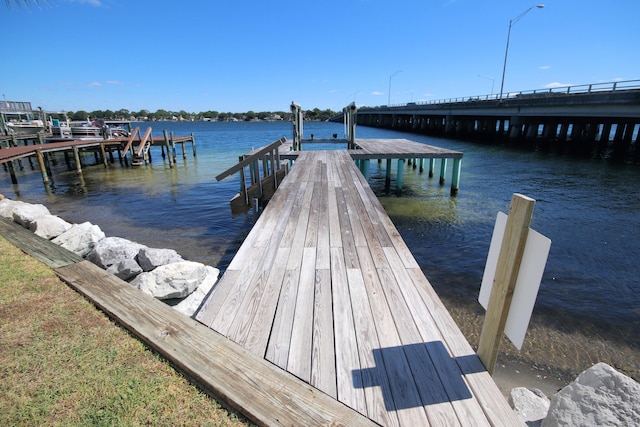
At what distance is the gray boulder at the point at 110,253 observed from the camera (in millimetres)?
5969

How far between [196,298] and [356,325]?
3.34 metres

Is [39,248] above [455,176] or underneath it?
above

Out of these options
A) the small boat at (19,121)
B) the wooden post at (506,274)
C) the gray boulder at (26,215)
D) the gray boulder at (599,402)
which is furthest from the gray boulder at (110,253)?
the small boat at (19,121)

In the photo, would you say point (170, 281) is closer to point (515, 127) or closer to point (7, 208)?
point (7, 208)

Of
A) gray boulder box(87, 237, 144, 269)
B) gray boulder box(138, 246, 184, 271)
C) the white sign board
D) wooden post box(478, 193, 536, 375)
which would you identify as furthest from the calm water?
the white sign board

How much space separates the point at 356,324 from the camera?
104 inches

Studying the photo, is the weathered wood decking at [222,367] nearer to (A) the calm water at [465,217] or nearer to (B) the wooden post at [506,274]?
(B) the wooden post at [506,274]

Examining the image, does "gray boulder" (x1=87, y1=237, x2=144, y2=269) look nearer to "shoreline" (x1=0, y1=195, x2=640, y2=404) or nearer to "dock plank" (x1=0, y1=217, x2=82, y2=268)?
"dock plank" (x1=0, y1=217, x2=82, y2=268)

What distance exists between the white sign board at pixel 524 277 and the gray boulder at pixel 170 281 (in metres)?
4.58

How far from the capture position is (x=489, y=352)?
2135 mm

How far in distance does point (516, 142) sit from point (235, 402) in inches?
1545

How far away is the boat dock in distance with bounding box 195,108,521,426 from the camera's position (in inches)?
76.6

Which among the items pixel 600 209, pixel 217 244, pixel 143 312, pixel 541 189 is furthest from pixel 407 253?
pixel 541 189

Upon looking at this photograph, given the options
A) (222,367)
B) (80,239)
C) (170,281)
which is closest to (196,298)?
(170,281)
